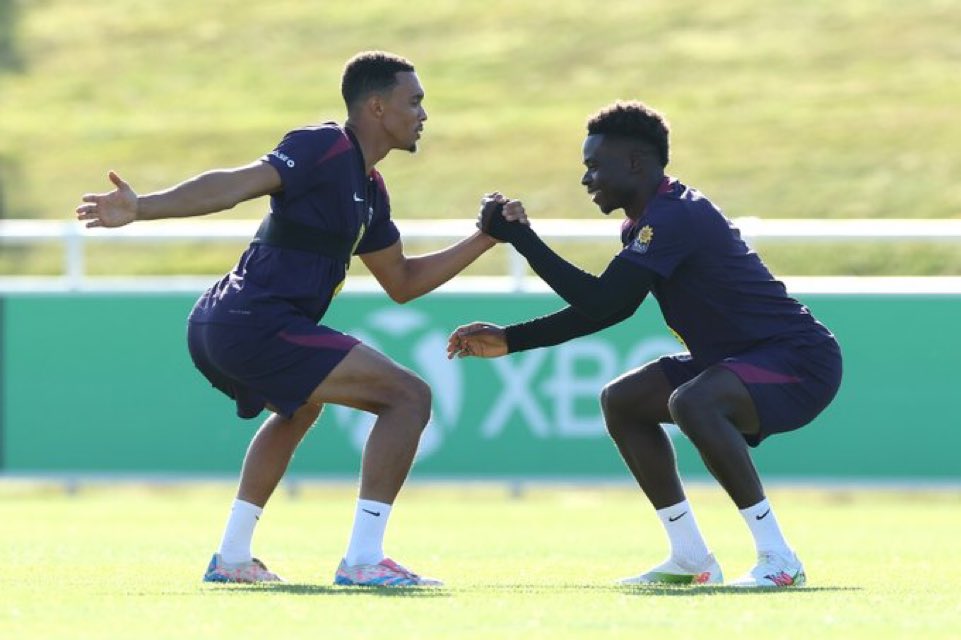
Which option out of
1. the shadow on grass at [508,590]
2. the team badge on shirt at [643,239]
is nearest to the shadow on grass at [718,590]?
the shadow on grass at [508,590]

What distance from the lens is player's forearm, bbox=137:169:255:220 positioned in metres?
7.58

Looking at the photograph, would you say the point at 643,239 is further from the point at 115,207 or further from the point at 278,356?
the point at 115,207

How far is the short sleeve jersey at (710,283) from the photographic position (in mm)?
8328

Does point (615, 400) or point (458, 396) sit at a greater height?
point (615, 400)

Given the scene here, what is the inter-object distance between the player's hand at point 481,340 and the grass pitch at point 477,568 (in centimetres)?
87

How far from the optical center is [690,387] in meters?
8.23

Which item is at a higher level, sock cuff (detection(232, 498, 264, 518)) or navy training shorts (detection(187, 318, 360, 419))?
navy training shorts (detection(187, 318, 360, 419))

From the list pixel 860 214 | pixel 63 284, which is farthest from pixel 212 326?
pixel 860 214

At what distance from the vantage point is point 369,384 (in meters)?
8.07

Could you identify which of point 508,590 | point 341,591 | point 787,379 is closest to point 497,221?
point 787,379

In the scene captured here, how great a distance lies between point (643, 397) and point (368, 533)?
1260 millimetres

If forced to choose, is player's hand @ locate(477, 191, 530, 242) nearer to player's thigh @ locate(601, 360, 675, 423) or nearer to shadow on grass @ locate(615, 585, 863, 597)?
player's thigh @ locate(601, 360, 675, 423)

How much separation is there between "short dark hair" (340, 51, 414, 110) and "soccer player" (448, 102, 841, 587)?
0.60 m

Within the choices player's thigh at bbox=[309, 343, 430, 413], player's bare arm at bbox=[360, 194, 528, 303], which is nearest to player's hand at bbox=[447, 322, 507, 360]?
player's bare arm at bbox=[360, 194, 528, 303]
